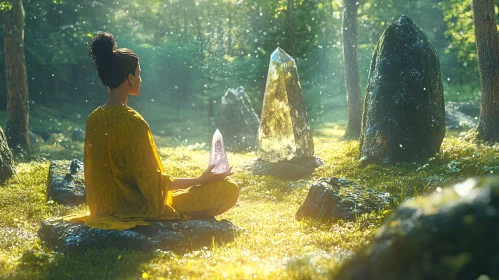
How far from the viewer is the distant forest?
2933cm

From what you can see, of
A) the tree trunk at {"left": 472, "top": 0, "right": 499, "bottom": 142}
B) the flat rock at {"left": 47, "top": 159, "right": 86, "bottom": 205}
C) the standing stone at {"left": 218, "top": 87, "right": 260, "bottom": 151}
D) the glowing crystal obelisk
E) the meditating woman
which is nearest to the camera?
the meditating woman

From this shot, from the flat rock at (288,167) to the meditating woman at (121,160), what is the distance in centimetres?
756

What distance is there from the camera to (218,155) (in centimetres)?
801

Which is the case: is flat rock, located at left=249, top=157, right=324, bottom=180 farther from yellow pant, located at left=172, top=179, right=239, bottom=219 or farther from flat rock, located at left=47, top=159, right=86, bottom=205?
yellow pant, located at left=172, top=179, right=239, bottom=219

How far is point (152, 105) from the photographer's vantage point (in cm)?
3975

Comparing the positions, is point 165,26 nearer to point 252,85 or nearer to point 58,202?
point 252,85

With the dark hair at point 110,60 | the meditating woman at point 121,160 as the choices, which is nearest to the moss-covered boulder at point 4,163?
the meditating woman at point 121,160

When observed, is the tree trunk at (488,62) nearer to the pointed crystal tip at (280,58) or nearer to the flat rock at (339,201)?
the pointed crystal tip at (280,58)

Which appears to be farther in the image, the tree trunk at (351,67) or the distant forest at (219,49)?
the distant forest at (219,49)

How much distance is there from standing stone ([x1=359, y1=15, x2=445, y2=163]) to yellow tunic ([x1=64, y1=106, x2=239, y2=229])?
8084mm

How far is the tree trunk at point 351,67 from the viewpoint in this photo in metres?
22.5

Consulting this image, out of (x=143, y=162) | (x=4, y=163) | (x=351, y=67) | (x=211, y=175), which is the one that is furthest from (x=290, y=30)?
(x=143, y=162)

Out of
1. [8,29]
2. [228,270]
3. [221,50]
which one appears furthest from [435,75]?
[221,50]

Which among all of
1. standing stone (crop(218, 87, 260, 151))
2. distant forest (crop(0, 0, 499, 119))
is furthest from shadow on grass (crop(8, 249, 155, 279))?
distant forest (crop(0, 0, 499, 119))
